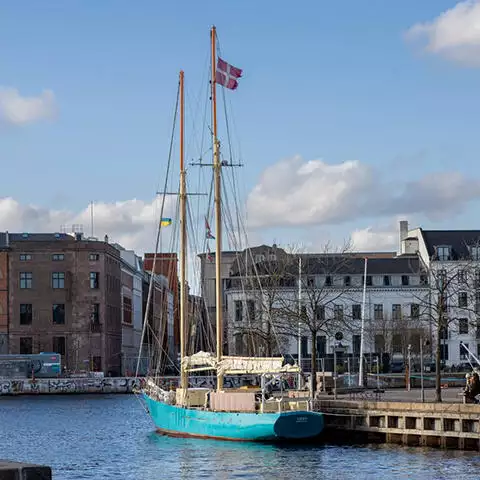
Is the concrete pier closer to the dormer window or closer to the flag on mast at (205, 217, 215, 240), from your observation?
the flag on mast at (205, 217, 215, 240)

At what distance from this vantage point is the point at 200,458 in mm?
59156

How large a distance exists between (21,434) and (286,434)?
24.4 m

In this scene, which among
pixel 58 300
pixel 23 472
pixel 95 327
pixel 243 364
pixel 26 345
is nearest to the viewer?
pixel 23 472

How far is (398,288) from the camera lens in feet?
556

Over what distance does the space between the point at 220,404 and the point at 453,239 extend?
358 ft

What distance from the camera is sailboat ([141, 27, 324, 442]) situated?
6272 cm

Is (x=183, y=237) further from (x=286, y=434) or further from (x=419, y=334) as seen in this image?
(x=419, y=334)

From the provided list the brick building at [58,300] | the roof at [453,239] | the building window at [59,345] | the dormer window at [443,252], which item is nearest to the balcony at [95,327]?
the brick building at [58,300]

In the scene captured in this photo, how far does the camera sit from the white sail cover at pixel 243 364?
6656 centimetres

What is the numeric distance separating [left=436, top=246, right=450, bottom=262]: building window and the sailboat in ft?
309

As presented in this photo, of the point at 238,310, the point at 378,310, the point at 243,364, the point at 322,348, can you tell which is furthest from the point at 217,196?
the point at 378,310

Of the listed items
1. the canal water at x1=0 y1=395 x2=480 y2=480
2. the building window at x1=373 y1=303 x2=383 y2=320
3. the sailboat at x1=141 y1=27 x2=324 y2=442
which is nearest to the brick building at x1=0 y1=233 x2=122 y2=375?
the building window at x1=373 y1=303 x2=383 y2=320

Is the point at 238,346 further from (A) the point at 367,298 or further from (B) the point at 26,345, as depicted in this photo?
(B) the point at 26,345

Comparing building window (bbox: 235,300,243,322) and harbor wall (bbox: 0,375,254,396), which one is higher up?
building window (bbox: 235,300,243,322)
